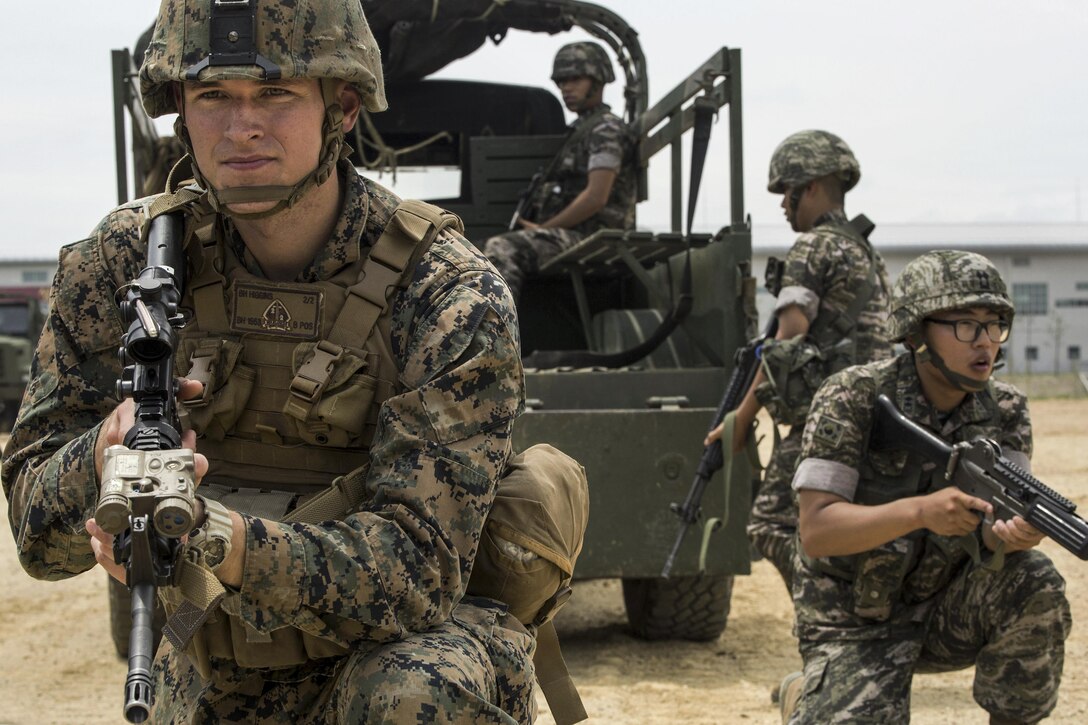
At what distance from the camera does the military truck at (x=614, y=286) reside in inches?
221

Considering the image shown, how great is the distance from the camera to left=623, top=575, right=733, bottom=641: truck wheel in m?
6.09

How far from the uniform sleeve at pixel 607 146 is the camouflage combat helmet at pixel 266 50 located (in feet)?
13.8

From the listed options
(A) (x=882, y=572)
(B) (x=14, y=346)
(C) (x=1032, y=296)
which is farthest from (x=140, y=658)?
(C) (x=1032, y=296)

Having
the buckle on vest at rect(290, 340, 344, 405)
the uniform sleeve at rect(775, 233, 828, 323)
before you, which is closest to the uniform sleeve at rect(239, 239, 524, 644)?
the buckle on vest at rect(290, 340, 344, 405)

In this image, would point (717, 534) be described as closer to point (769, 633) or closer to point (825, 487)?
point (769, 633)

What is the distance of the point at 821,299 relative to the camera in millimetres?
5684

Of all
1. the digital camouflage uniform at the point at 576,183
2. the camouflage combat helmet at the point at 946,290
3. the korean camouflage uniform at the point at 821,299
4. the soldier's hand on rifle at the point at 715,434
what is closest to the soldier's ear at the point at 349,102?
the camouflage combat helmet at the point at 946,290

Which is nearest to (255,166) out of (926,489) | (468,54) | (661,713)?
(926,489)

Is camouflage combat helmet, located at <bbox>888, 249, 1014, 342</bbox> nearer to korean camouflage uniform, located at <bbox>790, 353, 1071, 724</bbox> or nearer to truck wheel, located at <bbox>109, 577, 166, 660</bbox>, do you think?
korean camouflage uniform, located at <bbox>790, 353, 1071, 724</bbox>

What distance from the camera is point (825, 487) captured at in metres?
3.92

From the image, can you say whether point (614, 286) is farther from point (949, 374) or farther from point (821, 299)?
point (949, 374)

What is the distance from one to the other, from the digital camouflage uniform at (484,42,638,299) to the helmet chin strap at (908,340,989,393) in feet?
9.21

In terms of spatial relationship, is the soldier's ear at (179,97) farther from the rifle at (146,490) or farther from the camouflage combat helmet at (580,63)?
the camouflage combat helmet at (580,63)

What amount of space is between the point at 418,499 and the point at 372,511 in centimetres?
8
